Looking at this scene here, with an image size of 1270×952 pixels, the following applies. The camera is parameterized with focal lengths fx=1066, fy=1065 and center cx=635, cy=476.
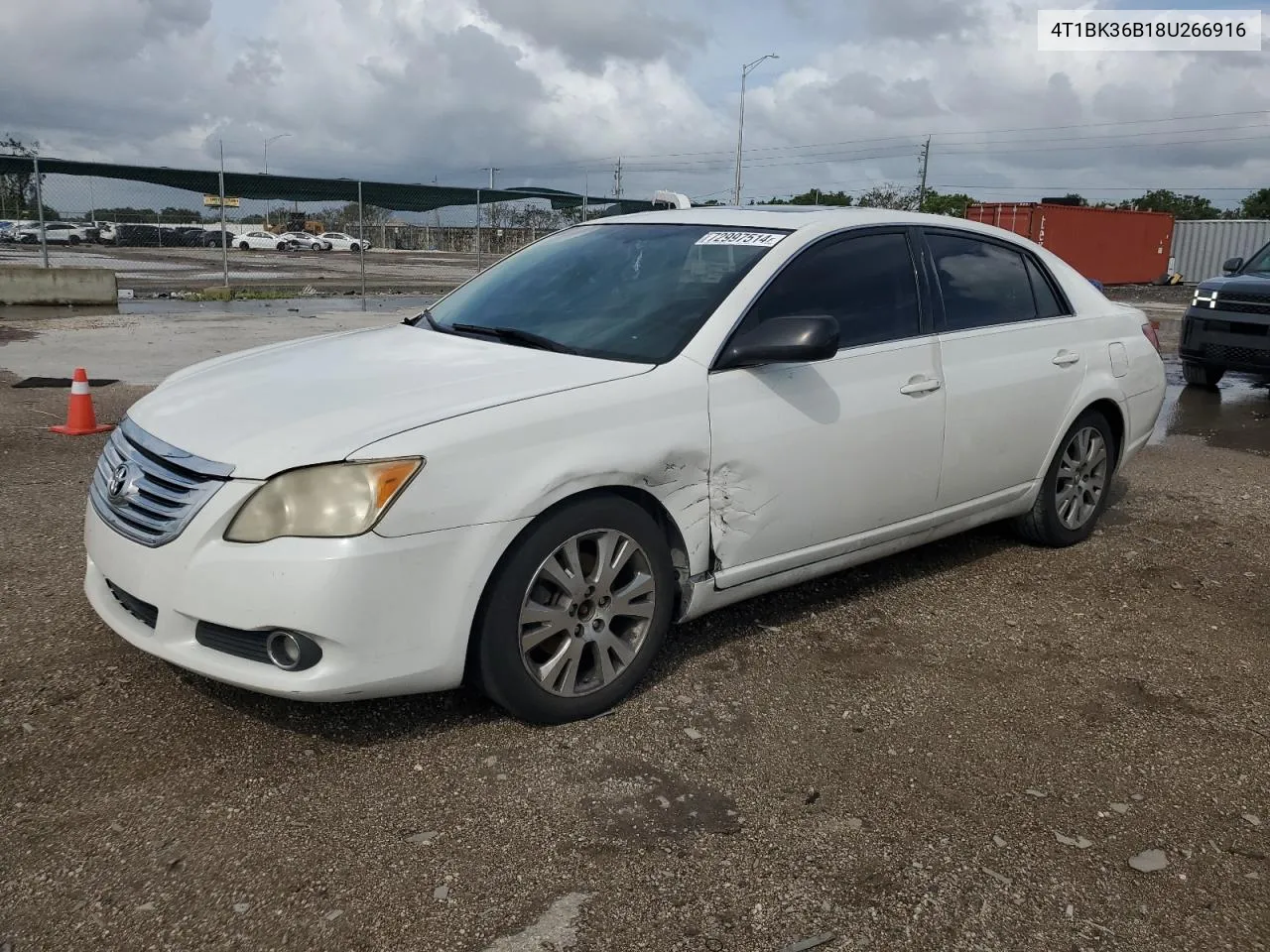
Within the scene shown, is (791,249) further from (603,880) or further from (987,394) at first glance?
(603,880)

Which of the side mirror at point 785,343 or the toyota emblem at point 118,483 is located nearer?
the toyota emblem at point 118,483

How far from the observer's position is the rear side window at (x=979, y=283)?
4.55 metres

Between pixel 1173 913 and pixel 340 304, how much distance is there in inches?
766

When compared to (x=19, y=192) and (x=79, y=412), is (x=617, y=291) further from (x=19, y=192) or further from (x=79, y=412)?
(x=19, y=192)

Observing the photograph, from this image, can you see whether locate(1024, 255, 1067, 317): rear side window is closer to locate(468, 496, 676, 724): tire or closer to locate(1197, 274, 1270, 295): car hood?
locate(468, 496, 676, 724): tire

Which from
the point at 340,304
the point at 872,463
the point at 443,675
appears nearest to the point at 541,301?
the point at 872,463

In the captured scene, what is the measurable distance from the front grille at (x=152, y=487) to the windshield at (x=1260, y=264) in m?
11.6

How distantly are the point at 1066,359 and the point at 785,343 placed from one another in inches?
81.1

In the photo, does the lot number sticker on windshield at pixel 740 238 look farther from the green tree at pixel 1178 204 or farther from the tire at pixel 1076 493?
the green tree at pixel 1178 204

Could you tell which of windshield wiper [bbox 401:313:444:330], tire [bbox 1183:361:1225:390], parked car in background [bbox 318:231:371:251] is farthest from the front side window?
parked car in background [bbox 318:231:371:251]

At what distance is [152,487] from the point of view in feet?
10.2

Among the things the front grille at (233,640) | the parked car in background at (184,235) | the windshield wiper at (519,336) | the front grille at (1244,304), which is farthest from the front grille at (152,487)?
the parked car in background at (184,235)

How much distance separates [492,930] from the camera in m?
2.43

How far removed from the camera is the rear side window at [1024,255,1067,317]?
5027 mm
